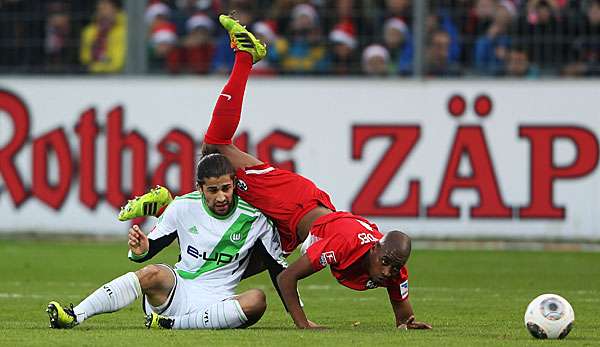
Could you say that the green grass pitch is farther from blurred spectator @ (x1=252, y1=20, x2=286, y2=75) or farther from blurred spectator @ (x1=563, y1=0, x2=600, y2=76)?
blurred spectator @ (x1=252, y1=20, x2=286, y2=75)

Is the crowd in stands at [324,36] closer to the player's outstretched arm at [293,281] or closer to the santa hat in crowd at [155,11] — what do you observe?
the santa hat in crowd at [155,11]

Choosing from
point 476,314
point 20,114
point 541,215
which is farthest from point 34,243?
point 476,314

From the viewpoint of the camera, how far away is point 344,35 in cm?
1989

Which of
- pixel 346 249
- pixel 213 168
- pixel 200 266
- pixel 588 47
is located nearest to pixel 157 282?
pixel 200 266

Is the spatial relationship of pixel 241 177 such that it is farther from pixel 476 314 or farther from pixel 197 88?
pixel 197 88

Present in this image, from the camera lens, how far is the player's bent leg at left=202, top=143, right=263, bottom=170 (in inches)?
447

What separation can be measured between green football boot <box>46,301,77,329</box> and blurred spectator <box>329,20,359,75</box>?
33.5 feet

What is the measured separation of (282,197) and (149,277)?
126cm

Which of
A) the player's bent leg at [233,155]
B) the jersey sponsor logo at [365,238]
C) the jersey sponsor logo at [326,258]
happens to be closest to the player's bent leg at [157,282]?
the jersey sponsor logo at [326,258]

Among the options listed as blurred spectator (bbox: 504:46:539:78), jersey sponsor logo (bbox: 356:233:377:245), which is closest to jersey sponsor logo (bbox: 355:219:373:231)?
jersey sponsor logo (bbox: 356:233:377:245)

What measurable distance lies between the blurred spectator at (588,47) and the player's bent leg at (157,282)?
1029 cm

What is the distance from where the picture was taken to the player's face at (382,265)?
10023mm

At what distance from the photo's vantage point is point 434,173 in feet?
64.2

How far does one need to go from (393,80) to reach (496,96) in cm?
136
